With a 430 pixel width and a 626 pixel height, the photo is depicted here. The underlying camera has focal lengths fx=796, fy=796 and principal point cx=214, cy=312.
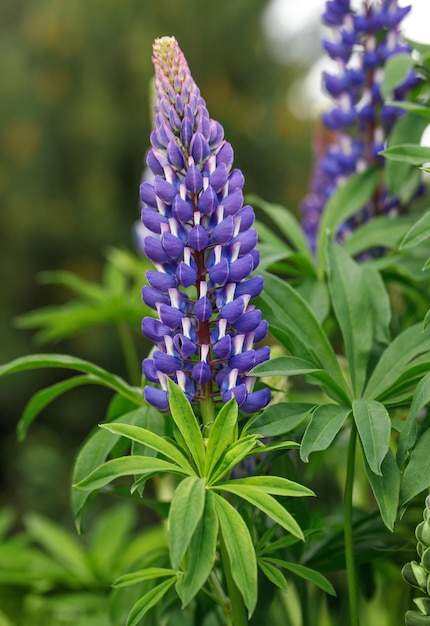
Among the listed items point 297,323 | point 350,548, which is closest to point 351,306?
point 297,323

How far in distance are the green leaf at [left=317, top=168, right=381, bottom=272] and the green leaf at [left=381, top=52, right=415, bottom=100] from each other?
0.60 ft

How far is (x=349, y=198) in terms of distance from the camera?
1290mm

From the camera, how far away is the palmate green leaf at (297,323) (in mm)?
921

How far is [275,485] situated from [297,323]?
0.26m

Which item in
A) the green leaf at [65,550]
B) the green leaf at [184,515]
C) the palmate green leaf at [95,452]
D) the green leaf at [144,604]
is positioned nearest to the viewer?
the green leaf at [184,515]

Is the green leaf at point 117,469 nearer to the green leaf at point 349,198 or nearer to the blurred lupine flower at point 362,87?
the green leaf at point 349,198

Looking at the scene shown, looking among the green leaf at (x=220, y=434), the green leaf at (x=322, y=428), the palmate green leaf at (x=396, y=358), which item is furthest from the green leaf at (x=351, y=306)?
the green leaf at (x=220, y=434)

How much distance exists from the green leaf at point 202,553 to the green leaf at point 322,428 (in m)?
0.10

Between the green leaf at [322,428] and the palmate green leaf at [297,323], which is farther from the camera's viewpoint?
the palmate green leaf at [297,323]

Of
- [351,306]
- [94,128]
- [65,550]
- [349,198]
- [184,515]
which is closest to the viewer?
[184,515]

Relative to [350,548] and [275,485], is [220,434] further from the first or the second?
[350,548]

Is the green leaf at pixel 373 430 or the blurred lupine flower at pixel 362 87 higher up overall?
the blurred lupine flower at pixel 362 87

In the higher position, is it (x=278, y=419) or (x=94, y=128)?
(x=94, y=128)

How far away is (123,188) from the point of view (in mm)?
7090
